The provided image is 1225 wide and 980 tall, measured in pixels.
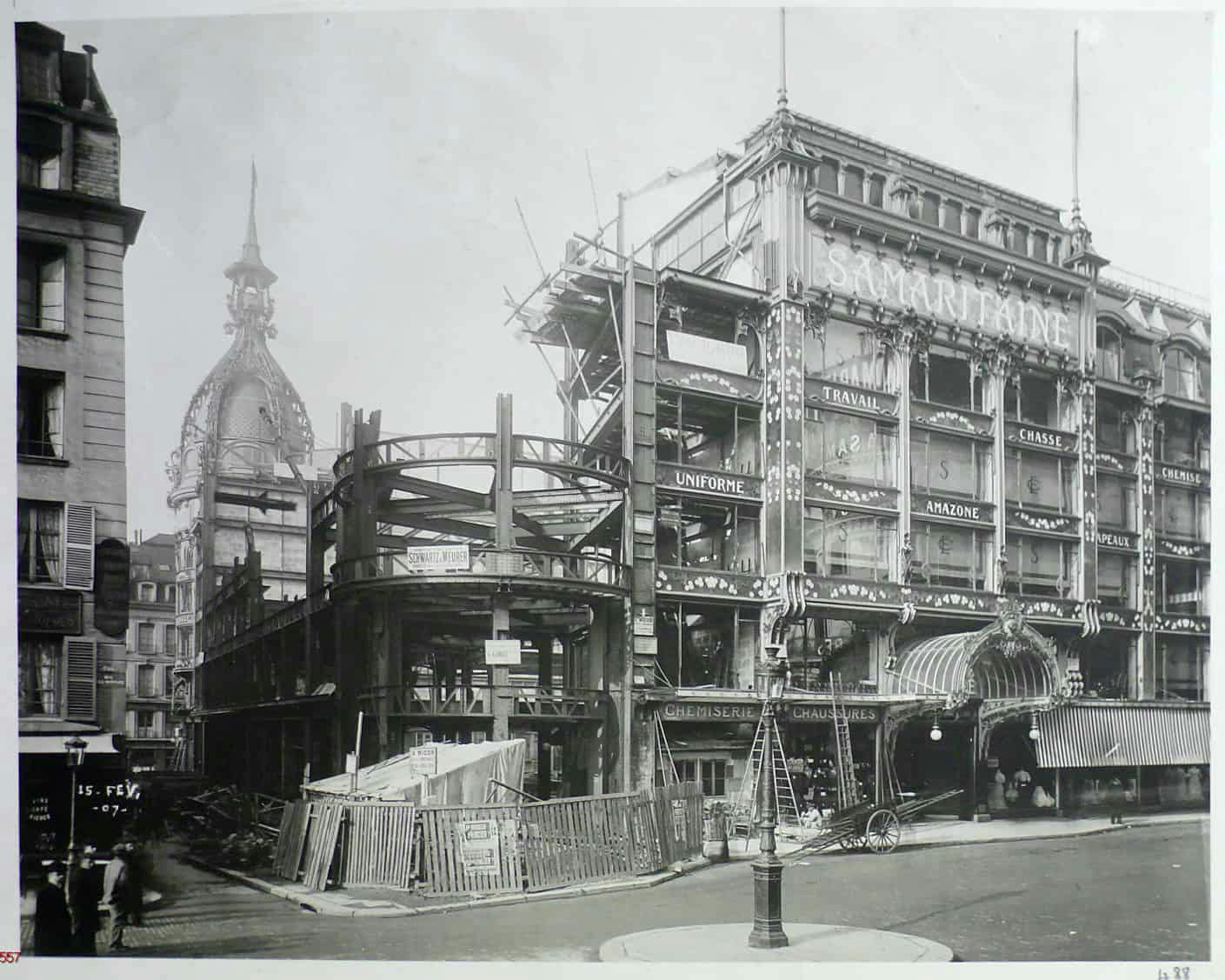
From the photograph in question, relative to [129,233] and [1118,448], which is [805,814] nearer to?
[1118,448]

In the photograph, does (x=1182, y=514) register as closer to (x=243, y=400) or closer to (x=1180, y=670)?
(x=1180, y=670)

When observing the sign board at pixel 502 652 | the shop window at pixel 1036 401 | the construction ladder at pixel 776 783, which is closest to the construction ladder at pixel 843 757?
the construction ladder at pixel 776 783

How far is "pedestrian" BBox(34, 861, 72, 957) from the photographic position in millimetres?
13859

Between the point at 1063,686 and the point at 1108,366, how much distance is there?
717cm

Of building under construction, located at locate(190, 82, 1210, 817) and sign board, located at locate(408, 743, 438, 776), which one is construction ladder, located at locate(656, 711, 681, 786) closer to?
building under construction, located at locate(190, 82, 1210, 817)

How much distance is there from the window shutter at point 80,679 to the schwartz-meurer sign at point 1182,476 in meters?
17.6

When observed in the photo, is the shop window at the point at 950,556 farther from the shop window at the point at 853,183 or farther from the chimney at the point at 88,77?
the chimney at the point at 88,77

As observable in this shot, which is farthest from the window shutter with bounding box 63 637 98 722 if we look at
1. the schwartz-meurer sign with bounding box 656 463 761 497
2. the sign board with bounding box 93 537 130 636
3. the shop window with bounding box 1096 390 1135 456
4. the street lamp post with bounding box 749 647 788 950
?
the shop window with bounding box 1096 390 1135 456

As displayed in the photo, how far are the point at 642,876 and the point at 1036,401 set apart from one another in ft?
47.6

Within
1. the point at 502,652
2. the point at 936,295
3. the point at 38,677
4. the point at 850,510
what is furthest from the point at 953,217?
the point at 38,677

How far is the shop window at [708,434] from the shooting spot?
76.9 feet

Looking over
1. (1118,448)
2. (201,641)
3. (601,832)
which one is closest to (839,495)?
(1118,448)

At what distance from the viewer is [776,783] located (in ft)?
70.5

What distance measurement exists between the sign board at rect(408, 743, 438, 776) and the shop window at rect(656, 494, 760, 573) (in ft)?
25.0
